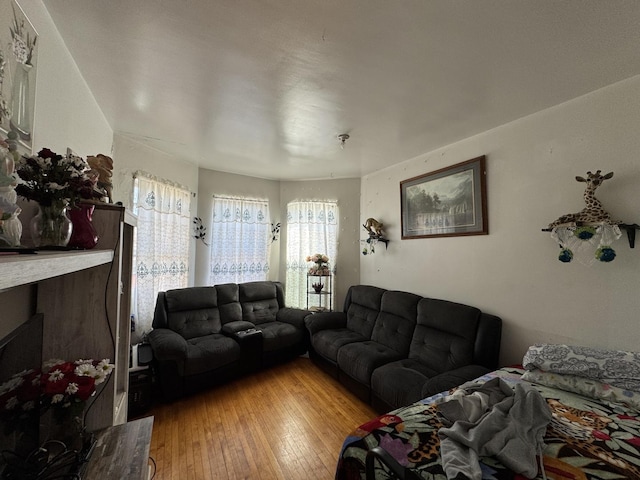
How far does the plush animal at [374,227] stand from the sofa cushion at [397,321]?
82 cm

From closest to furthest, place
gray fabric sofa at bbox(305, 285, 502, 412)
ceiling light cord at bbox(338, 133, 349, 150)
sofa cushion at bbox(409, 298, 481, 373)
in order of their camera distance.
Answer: gray fabric sofa at bbox(305, 285, 502, 412) → sofa cushion at bbox(409, 298, 481, 373) → ceiling light cord at bbox(338, 133, 349, 150)

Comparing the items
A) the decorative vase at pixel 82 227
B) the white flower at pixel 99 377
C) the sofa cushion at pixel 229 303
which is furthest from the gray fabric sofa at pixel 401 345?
the decorative vase at pixel 82 227

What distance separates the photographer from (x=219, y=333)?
3059mm

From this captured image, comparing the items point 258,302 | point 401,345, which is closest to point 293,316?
point 258,302

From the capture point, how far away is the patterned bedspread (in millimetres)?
987

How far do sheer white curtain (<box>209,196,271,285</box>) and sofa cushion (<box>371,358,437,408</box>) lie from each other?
238 centimetres

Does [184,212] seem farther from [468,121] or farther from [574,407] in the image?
[574,407]

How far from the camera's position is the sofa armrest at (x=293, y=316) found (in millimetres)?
3359

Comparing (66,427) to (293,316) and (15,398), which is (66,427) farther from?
(293,316)

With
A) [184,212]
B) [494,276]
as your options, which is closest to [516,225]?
[494,276]

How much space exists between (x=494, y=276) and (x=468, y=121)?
1372 mm

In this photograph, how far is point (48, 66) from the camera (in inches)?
47.7

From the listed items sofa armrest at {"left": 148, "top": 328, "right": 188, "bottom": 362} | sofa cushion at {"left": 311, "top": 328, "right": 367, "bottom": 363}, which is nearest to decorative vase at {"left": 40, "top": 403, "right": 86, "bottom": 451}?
sofa armrest at {"left": 148, "top": 328, "right": 188, "bottom": 362}

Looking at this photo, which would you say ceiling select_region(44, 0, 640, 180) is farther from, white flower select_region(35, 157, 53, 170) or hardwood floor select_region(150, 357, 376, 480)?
hardwood floor select_region(150, 357, 376, 480)
